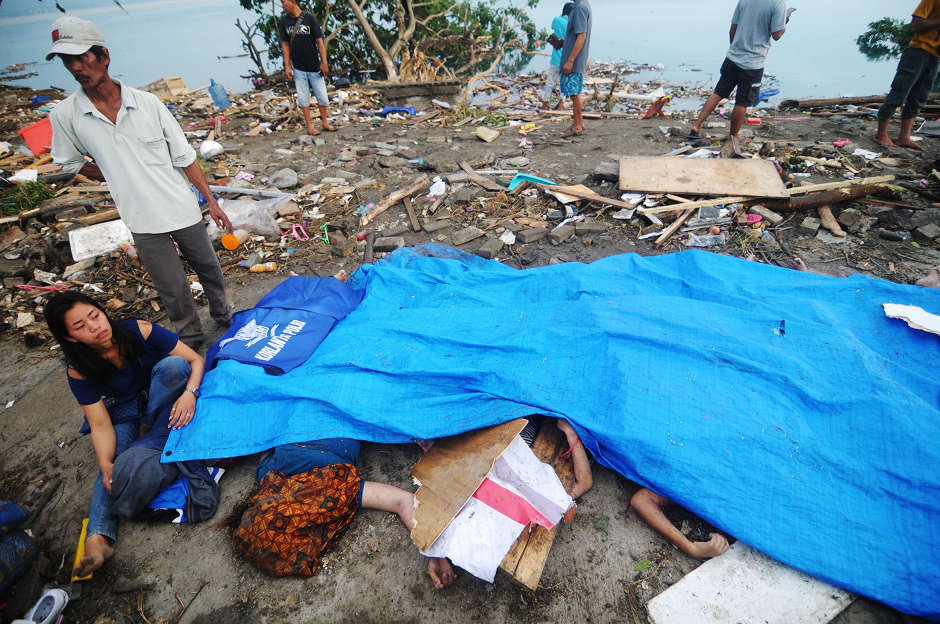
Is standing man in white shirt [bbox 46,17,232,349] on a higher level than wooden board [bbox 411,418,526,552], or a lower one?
higher

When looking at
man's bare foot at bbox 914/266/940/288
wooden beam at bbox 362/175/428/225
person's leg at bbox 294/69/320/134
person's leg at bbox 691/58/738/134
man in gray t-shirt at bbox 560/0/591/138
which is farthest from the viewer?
person's leg at bbox 294/69/320/134

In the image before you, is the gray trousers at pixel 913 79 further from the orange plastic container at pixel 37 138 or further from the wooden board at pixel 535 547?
the orange plastic container at pixel 37 138

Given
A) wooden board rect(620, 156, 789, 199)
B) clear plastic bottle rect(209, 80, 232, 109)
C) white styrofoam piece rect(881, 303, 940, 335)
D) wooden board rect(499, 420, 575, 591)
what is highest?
clear plastic bottle rect(209, 80, 232, 109)

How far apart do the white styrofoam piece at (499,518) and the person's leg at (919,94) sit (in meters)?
7.61

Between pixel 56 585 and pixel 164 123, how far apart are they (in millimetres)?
2767

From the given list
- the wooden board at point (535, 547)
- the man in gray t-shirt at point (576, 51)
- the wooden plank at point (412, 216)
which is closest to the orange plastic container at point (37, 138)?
the wooden plank at point (412, 216)

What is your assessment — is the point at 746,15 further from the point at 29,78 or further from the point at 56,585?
the point at 29,78

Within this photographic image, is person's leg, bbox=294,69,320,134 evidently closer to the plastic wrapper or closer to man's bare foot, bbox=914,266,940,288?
the plastic wrapper

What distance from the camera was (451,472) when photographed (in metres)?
2.15

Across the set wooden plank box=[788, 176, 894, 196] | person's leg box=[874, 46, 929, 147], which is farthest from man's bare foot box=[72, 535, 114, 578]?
person's leg box=[874, 46, 929, 147]

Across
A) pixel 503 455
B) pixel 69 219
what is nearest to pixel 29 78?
pixel 69 219

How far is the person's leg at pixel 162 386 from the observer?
243 centimetres

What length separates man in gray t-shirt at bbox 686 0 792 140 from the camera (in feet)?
17.1

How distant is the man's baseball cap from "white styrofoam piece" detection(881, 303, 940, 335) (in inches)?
195
